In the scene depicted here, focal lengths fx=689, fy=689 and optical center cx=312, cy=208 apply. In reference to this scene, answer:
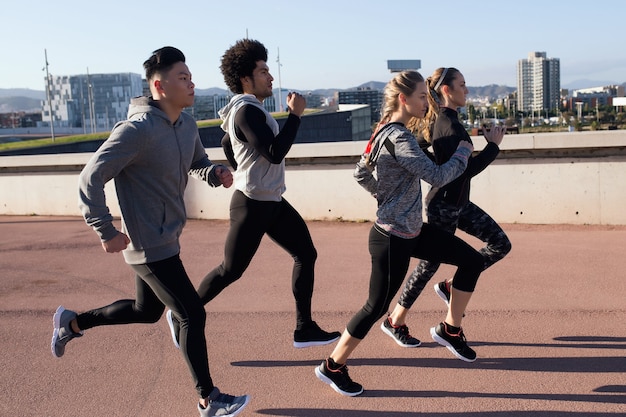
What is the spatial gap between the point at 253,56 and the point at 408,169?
1454 mm

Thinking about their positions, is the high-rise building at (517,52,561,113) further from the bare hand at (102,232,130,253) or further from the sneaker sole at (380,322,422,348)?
the bare hand at (102,232,130,253)

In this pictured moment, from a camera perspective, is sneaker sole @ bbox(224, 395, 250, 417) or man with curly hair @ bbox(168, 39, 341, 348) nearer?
sneaker sole @ bbox(224, 395, 250, 417)

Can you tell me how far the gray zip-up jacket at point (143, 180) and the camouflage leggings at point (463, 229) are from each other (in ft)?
5.50

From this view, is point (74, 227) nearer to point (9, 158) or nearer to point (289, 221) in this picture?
point (9, 158)

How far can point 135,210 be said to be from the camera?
3.54 meters

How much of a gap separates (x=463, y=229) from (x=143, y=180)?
86.7 inches

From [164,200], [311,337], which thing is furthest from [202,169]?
[311,337]

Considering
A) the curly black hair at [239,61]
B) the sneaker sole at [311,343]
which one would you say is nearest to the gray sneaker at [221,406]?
the sneaker sole at [311,343]

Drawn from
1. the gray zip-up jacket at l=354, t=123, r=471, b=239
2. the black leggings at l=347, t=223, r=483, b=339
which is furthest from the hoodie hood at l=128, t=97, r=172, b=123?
the black leggings at l=347, t=223, r=483, b=339

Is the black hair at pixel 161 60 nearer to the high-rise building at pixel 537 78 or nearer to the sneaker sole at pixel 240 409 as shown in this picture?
the sneaker sole at pixel 240 409

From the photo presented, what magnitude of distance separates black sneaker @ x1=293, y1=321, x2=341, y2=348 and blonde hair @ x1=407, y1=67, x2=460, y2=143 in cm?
150

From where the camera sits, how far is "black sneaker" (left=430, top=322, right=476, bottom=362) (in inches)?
172

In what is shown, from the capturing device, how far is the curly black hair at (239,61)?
4.55 meters

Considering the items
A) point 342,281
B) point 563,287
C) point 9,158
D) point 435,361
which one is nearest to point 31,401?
point 435,361
